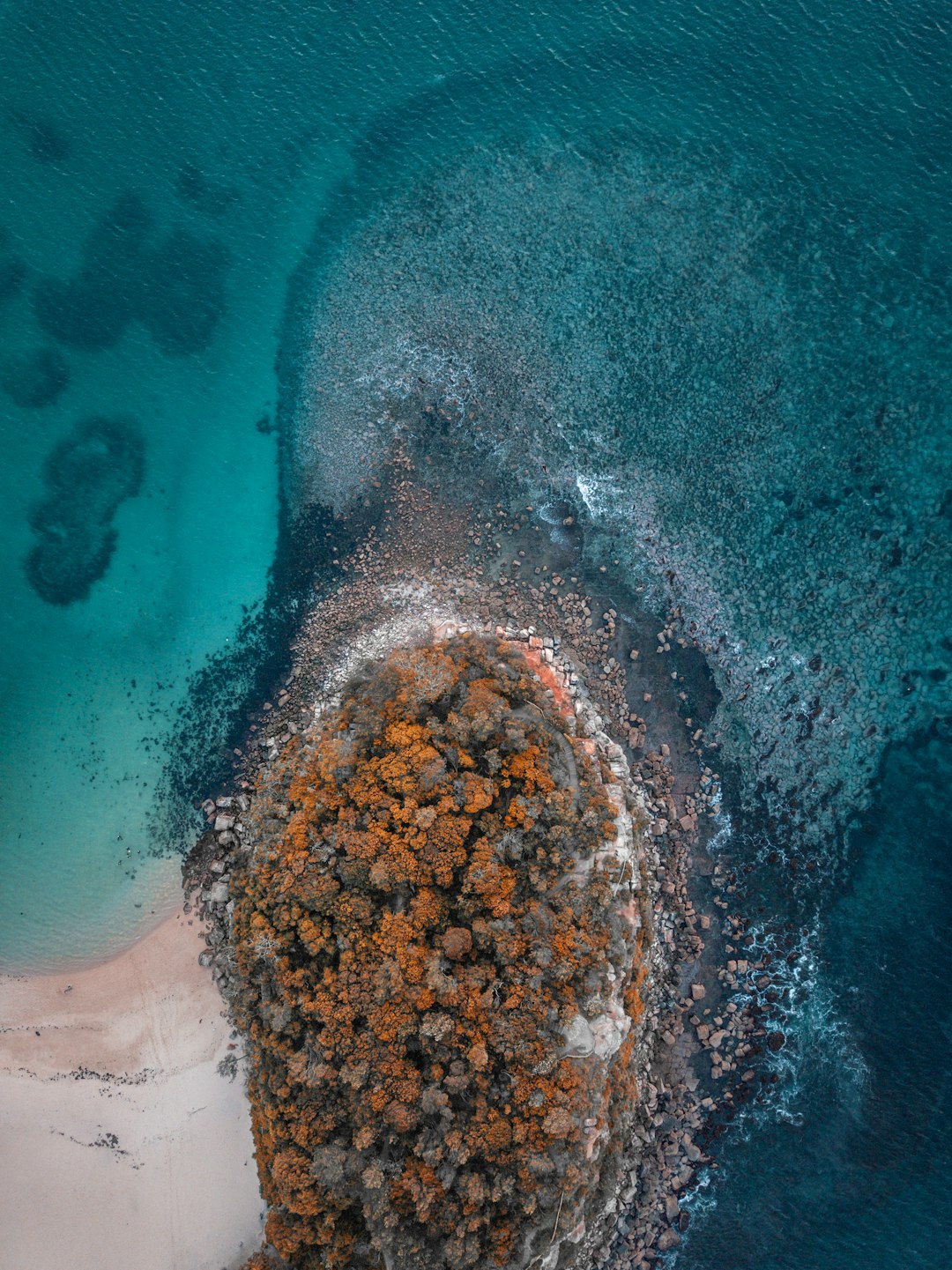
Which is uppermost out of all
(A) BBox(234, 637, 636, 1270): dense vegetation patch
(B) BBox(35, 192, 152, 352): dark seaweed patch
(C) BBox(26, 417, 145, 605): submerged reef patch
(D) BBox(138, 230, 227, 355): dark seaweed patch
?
(B) BBox(35, 192, 152, 352): dark seaweed patch

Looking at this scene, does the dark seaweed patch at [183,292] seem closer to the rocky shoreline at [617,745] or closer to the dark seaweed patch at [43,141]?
the dark seaweed patch at [43,141]

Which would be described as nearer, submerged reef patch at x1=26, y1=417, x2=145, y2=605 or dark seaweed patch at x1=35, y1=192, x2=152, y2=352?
submerged reef patch at x1=26, y1=417, x2=145, y2=605

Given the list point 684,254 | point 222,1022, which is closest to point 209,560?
point 222,1022

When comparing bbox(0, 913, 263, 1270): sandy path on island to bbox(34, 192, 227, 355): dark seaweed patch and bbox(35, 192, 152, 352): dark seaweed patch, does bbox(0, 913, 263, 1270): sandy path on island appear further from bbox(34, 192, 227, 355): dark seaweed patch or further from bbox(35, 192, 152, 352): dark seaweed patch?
bbox(35, 192, 152, 352): dark seaweed patch

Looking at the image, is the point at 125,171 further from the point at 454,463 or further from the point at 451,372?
the point at 454,463

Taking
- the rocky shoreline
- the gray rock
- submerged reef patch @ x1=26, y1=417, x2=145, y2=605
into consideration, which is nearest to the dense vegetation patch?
the gray rock

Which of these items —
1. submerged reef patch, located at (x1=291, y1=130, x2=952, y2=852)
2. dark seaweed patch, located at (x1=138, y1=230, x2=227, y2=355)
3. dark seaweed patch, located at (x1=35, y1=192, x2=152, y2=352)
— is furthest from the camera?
dark seaweed patch, located at (x1=138, y1=230, x2=227, y2=355)

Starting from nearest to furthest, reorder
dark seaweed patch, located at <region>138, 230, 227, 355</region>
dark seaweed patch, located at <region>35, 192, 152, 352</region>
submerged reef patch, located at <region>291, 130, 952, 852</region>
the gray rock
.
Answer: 1. the gray rock
2. submerged reef patch, located at <region>291, 130, 952, 852</region>
3. dark seaweed patch, located at <region>35, 192, 152, 352</region>
4. dark seaweed patch, located at <region>138, 230, 227, 355</region>
